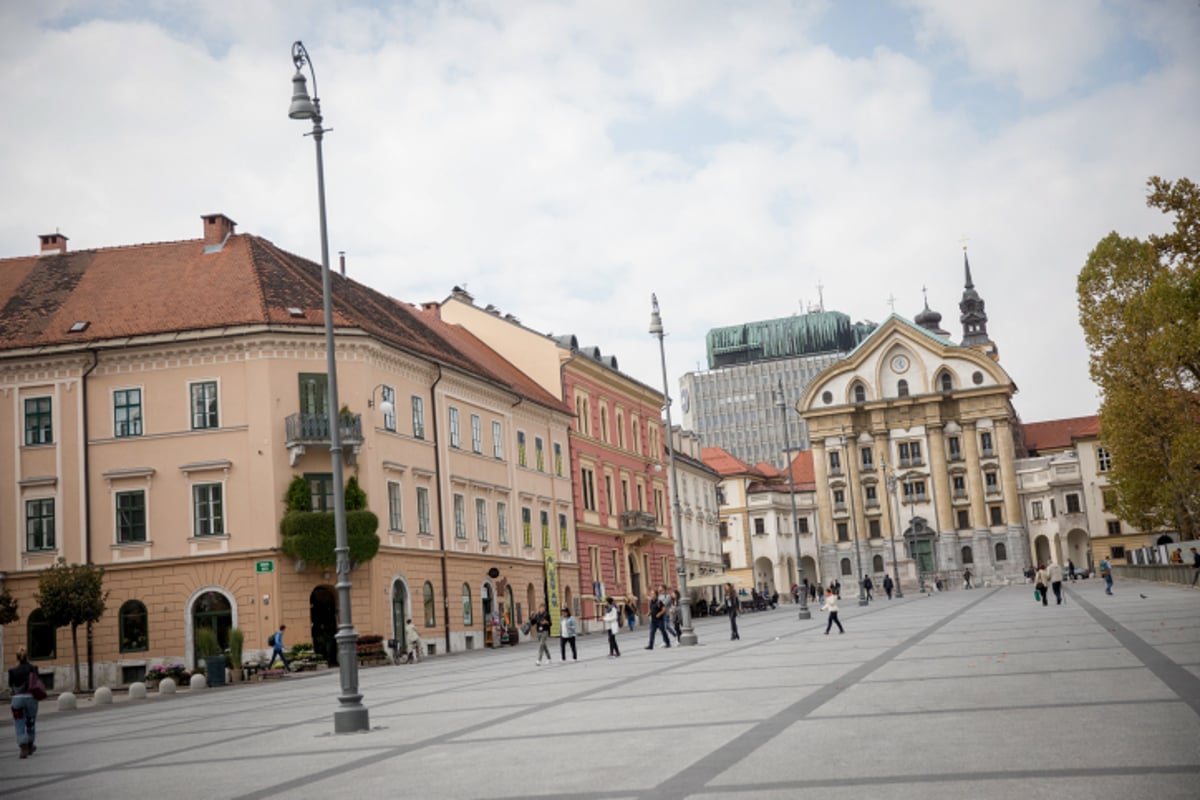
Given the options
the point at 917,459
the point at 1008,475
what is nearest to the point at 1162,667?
the point at 1008,475

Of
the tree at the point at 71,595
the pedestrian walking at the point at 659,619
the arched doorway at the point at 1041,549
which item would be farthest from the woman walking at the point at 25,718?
the arched doorway at the point at 1041,549

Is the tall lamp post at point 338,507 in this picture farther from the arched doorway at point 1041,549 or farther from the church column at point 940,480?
the arched doorway at point 1041,549

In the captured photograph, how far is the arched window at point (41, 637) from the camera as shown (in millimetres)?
37906

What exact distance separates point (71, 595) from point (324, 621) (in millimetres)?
7606

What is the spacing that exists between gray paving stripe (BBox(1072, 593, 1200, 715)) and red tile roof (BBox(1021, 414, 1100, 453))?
368ft

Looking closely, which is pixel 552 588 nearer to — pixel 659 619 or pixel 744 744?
pixel 659 619

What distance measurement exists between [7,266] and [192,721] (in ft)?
94.0

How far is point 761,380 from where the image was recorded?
587ft

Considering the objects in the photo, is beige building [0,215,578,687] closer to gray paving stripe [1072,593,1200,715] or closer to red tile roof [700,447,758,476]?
gray paving stripe [1072,593,1200,715]

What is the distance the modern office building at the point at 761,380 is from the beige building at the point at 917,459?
59.6 meters

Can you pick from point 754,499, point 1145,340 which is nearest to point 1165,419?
point 1145,340

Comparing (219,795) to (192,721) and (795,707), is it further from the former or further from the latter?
(192,721)

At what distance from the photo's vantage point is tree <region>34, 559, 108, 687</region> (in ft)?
114

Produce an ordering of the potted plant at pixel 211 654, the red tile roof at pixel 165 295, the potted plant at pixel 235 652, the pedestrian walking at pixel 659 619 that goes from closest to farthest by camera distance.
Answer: the potted plant at pixel 211 654, the pedestrian walking at pixel 659 619, the potted plant at pixel 235 652, the red tile roof at pixel 165 295
